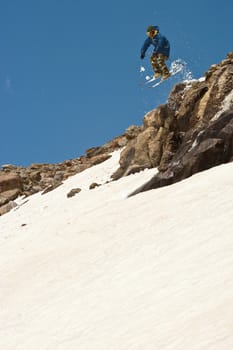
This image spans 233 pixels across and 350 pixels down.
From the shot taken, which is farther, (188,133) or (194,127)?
(194,127)

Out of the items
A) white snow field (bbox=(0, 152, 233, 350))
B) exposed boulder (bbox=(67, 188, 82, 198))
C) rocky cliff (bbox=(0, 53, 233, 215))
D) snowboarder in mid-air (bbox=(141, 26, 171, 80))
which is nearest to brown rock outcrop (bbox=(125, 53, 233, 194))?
rocky cliff (bbox=(0, 53, 233, 215))

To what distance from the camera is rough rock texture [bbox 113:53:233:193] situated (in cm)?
2136

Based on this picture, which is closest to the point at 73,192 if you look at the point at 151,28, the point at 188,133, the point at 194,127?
the point at 194,127

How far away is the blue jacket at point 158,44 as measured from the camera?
76.7 feet

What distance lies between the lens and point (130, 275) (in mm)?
12656

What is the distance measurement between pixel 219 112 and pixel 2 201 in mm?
20126

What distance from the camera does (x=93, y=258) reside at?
15602mm

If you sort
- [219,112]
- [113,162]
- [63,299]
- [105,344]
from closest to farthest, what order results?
[105,344] < [63,299] < [219,112] < [113,162]

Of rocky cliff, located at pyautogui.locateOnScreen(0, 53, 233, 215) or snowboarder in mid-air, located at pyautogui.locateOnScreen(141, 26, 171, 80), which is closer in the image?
rocky cliff, located at pyautogui.locateOnScreen(0, 53, 233, 215)

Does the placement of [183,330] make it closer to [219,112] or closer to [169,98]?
[219,112]

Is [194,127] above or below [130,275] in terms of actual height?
above

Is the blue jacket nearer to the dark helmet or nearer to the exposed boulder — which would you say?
the dark helmet

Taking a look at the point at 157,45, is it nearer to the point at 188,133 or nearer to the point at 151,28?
the point at 151,28

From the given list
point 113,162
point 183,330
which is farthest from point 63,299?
point 113,162
